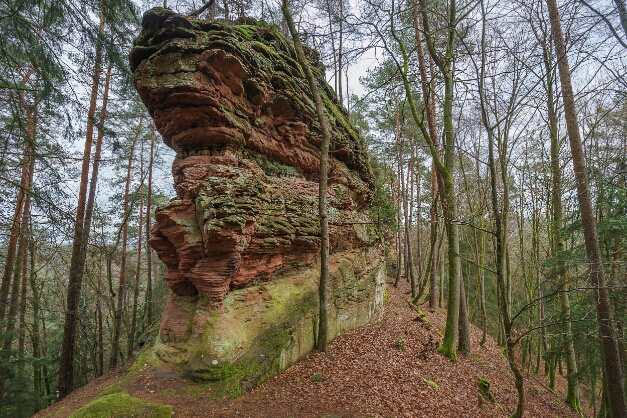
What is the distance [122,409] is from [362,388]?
4.54 metres

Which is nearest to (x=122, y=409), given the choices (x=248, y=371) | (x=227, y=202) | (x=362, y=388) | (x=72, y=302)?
(x=248, y=371)

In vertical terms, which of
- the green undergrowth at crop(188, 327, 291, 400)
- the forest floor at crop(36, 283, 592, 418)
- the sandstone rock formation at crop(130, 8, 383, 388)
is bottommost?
the forest floor at crop(36, 283, 592, 418)

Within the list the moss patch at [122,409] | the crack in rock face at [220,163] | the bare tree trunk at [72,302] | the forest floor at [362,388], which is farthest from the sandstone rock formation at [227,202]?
the bare tree trunk at [72,302]

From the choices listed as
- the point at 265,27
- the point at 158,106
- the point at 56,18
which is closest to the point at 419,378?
the point at 158,106

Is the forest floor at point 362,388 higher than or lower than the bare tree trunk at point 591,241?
lower

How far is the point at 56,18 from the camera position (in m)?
4.66

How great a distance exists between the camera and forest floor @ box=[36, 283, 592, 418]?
5.16 m

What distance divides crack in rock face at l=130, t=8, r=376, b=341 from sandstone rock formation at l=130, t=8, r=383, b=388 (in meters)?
→ 0.03

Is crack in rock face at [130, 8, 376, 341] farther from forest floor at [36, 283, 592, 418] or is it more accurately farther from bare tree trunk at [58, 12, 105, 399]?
bare tree trunk at [58, 12, 105, 399]

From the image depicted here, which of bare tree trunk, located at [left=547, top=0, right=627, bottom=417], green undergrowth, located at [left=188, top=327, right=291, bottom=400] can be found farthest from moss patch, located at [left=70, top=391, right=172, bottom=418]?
bare tree trunk, located at [left=547, top=0, right=627, bottom=417]

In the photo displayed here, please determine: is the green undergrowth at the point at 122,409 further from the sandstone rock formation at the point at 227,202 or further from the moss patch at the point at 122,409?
the sandstone rock formation at the point at 227,202

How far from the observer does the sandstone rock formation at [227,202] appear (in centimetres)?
602

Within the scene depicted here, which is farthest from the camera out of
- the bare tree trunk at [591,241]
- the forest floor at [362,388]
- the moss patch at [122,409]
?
the bare tree trunk at [591,241]

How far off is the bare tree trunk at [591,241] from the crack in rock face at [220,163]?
21.6ft
